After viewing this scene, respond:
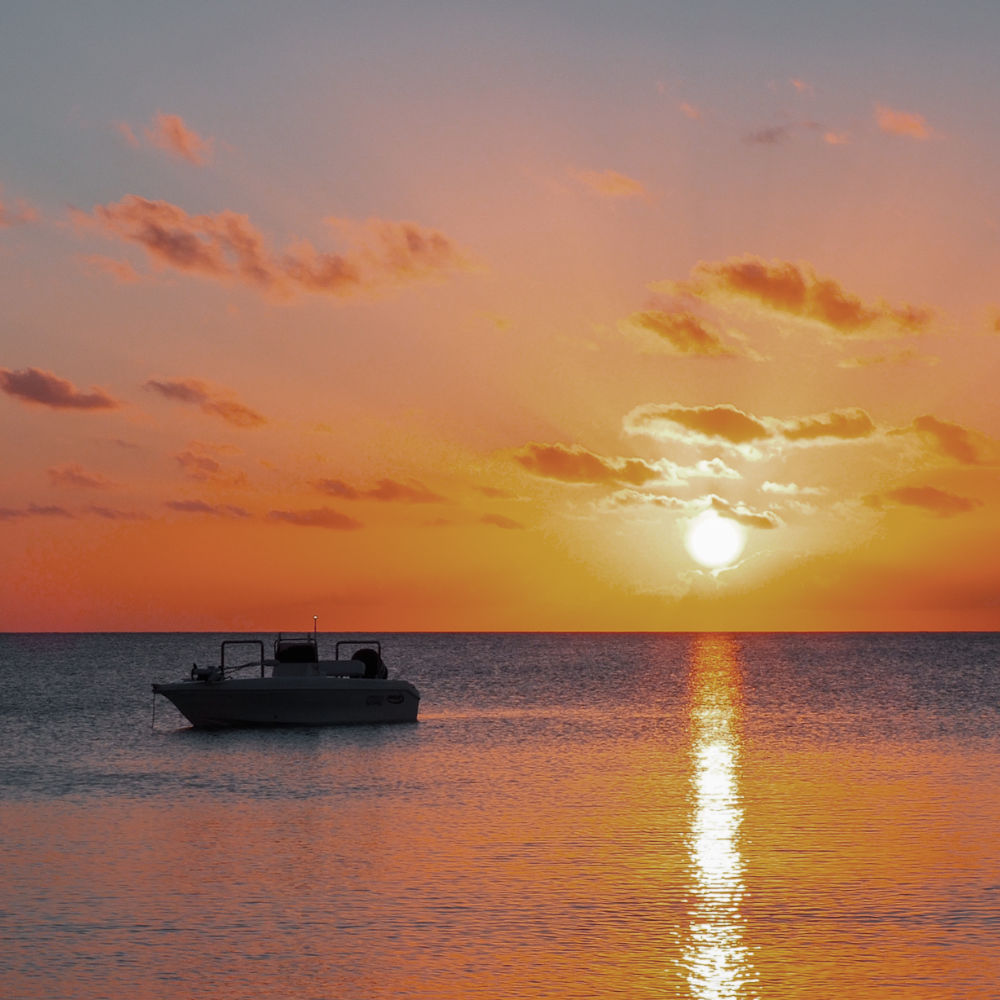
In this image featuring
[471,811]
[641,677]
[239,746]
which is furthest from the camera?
[641,677]

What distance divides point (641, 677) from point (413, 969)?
13970 centimetres

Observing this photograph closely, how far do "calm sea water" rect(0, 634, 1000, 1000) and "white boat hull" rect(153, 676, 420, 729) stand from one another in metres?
1.39

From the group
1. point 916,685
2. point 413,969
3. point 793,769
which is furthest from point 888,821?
point 916,685

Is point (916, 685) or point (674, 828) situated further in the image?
point (916, 685)

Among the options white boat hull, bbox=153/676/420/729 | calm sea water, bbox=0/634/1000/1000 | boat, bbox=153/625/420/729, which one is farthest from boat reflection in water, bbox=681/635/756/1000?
white boat hull, bbox=153/676/420/729

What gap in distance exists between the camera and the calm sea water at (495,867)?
21.0m

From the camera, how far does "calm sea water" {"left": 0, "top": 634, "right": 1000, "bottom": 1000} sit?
68.9 ft

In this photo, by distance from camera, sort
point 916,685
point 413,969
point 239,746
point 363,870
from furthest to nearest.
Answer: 1. point 916,685
2. point 239,746
3. point 363,870
4. point 413,969

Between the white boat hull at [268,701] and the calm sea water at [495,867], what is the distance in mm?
1387

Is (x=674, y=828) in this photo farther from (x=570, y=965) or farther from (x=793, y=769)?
(x=793, y=769)

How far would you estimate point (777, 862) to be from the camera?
30047 millimetres

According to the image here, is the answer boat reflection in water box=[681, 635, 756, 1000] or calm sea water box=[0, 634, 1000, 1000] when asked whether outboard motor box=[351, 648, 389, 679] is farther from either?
boat reflection in water box=[681, 635, 756, 1000]

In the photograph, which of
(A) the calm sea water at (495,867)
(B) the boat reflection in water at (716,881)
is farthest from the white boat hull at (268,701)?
(B) the boat reflection in water at (716,881)

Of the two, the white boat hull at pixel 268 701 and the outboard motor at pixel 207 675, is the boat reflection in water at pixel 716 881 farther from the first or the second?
the outboard motor at pixel 207 675
